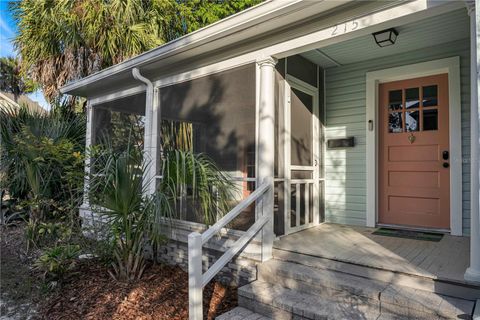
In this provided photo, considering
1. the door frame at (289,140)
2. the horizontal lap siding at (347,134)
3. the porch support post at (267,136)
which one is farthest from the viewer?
the horizontal lap siding at (347,134)

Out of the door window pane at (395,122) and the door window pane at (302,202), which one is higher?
the door window pane at (395,122)

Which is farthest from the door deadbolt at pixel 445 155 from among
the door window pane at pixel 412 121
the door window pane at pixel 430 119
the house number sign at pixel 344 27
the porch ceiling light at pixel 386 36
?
the house number sign at pixel 344 27

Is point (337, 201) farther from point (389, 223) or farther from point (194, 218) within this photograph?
point (194, 218)

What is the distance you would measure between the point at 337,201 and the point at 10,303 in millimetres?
4095

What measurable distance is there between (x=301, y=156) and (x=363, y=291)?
196cm

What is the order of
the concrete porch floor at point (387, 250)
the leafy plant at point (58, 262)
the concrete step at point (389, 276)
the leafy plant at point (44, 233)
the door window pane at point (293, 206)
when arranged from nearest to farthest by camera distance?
the concrete step at point (389, 276) → the concrete porch floor at point (387, 250) → the leafy plant at point (58, 262) → the door window pane at point (293, 206) → the leafy plant at point (44, 233)

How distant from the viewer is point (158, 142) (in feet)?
14.7

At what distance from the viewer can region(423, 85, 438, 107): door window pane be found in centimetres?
396

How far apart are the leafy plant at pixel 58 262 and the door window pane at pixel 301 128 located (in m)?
2.85

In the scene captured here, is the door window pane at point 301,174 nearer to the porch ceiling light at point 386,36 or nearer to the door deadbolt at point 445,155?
the door deadbolt at point 445,155

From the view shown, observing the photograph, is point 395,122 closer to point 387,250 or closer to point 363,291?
point 387,250

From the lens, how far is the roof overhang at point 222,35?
2.82 meters

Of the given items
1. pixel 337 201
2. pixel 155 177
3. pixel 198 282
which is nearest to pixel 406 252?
pixel 337 201

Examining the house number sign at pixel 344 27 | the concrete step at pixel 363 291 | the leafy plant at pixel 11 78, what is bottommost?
the concrete step at pixel 363 291
